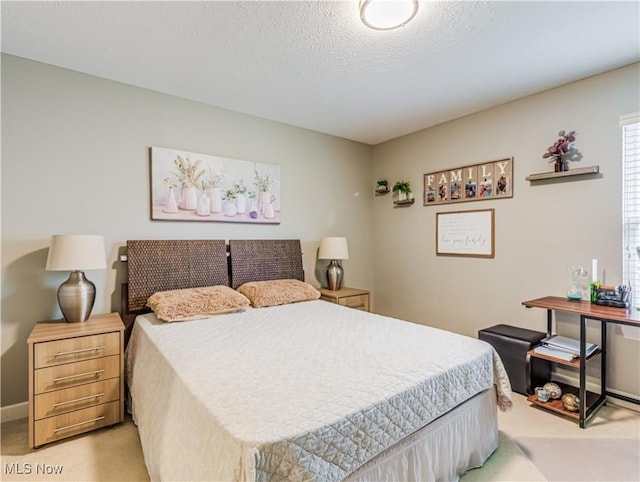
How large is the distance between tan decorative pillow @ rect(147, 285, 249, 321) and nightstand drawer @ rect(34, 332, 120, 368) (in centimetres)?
33

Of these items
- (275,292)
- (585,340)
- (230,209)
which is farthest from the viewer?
(230,209)

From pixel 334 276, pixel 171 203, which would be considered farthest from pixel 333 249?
pixel 171 203

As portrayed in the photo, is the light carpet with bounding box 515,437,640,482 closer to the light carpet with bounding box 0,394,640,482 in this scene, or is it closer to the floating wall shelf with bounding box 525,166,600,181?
the light carpet with bounding box 0,394,640,482

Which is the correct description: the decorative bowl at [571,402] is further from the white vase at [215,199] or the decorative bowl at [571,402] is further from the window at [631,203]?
the white vase at [215,199]

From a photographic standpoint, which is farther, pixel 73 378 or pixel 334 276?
pixel 334 276

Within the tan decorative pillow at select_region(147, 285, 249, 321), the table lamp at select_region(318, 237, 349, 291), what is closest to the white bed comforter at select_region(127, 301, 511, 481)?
the tan decorative pillow at select_region(147, 285, 249, 321)

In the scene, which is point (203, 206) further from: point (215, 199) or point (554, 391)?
point (554, 391)

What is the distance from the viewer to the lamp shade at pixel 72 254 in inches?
85.7

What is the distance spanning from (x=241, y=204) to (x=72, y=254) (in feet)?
4.95

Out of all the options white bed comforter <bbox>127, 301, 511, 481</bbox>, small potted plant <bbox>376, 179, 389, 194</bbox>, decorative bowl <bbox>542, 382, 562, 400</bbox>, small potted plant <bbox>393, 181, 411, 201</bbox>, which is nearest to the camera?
white bed comforter <bbox>127, 301, 511, 481</bbox>

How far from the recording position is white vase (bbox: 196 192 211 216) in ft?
10.1

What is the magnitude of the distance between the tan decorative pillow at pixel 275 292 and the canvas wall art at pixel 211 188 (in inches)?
28.0

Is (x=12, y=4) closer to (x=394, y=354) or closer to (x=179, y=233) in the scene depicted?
(x=179, y=233)

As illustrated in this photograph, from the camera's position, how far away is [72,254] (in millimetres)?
2199
